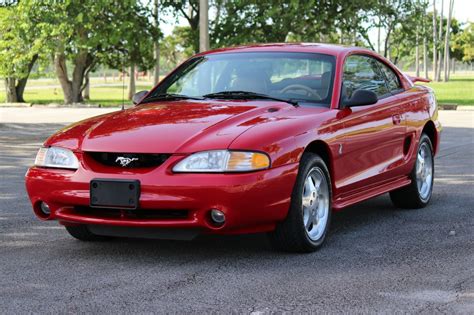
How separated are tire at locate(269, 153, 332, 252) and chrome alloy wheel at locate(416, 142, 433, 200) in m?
2.19

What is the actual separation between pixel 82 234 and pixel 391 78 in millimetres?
3371

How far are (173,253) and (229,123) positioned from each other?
3.31 feet

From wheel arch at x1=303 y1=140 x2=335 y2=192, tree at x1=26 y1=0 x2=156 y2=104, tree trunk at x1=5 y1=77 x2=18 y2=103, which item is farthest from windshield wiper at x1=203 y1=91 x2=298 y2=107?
tree trunk at x1=5 y1=77 x2=18 y2=103

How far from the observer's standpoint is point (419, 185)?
28.7 feet

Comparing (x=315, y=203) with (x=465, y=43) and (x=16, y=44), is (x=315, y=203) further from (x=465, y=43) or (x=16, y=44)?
(x=465, y=43)

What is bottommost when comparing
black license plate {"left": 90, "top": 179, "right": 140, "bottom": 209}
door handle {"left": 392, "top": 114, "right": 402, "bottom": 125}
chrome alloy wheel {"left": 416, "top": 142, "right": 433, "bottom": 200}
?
chrome alloy wheel {"left": 416, "top": 142, "right": 433, "bottom": 200}

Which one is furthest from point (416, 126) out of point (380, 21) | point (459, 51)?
point (459, 51)

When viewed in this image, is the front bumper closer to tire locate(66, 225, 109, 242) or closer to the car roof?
tire locate(66, 225, 109, 242)

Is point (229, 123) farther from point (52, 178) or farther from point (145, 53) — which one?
point (145, 53)

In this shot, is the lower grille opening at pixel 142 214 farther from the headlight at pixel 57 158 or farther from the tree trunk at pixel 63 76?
the tree trunk at pixel 63 76

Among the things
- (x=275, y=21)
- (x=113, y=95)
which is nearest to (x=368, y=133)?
(x=275, y=21)

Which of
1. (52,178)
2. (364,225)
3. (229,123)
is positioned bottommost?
(364,225)

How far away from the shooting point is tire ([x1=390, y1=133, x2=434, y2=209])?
8562 millimetres

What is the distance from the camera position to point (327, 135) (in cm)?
671
